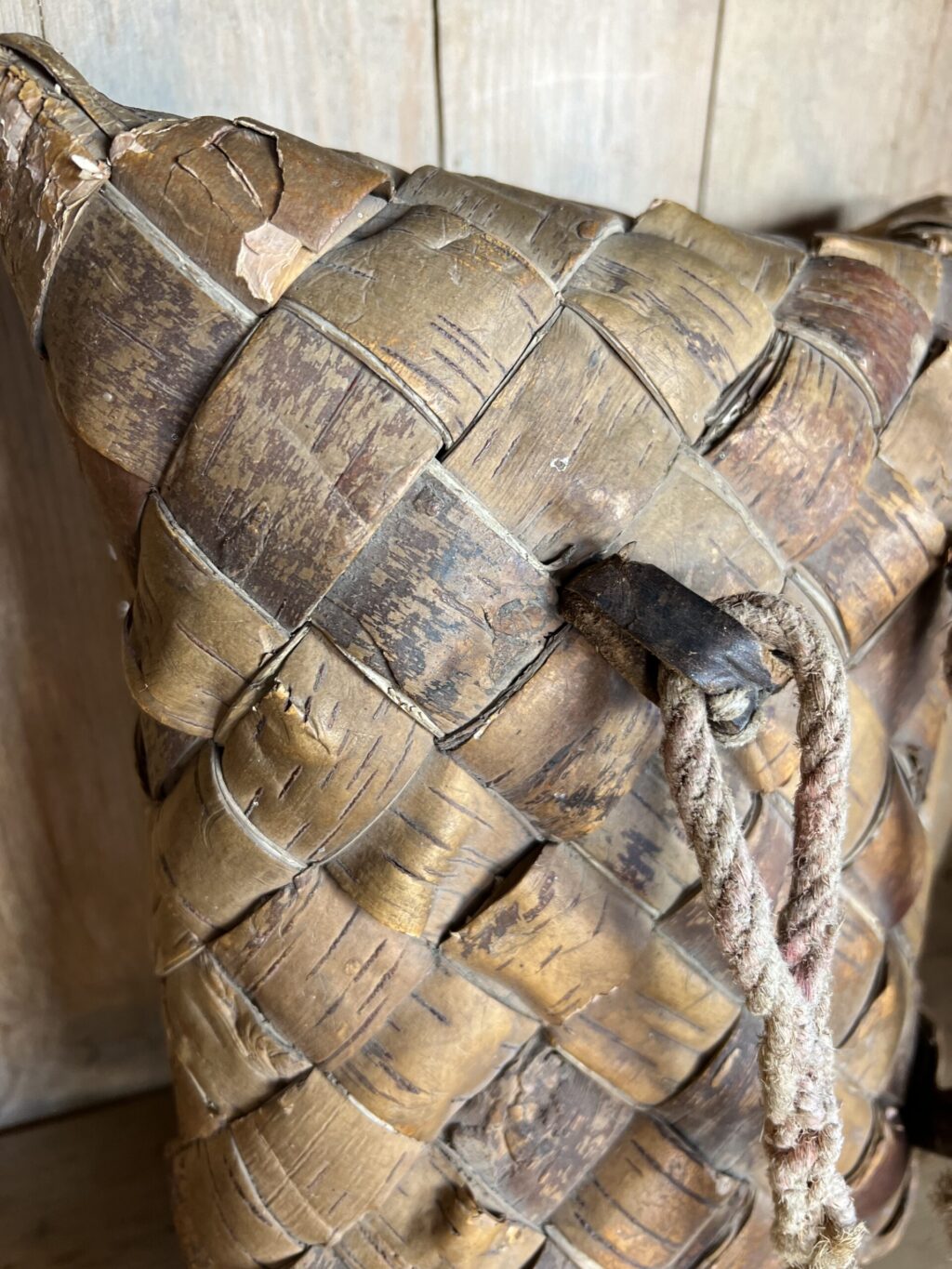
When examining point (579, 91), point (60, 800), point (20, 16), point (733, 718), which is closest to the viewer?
point (733, 718)

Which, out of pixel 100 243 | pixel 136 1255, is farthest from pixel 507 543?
pixel 136 1255

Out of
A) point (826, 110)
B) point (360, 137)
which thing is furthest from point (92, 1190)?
point (826, 110)

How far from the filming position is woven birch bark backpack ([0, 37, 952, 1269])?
504mm

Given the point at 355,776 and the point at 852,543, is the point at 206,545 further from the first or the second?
the point at 852,543

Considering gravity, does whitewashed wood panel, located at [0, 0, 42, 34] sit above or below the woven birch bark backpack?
above

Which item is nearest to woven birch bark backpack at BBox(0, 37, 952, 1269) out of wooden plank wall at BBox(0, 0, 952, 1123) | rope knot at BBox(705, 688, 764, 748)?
rope knot at BBox(705, 688, 764, 748)

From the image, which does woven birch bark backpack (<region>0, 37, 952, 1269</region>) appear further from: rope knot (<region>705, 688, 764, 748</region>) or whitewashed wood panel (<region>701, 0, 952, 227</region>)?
whitewashed wood panel (<region>701, 0, 952, 227</region>)

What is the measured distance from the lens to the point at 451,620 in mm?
502

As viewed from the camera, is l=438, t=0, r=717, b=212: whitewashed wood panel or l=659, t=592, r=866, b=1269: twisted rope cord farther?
l=438, t=0, r=717, b=212: whitewashed wood panel

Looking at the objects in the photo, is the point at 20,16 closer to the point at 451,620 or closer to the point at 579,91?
the point at 579,91

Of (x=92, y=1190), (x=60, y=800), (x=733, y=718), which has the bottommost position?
(x=92, y=1190)

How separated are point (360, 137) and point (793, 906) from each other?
1.96 ft

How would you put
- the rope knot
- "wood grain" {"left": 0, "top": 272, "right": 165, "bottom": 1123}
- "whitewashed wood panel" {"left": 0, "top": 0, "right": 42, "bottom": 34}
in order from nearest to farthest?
the rope knot
"whitewashed wood panel" {"left": 0, "top": 0, "right": 42, "bottom": 34}
"wood grain" {"left": 0, "top": 272, "right": 165, "bottom": 1123}

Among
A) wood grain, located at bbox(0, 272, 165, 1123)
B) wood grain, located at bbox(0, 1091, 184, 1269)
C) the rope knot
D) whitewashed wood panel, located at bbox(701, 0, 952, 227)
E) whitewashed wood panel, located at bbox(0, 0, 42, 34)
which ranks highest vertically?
whitewashed wood panel, located at bbox(0, 0, 42, 34)
